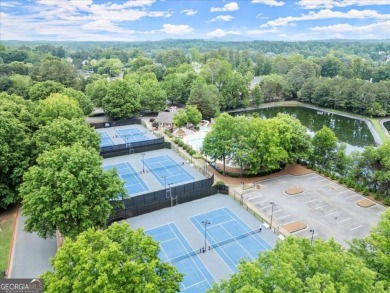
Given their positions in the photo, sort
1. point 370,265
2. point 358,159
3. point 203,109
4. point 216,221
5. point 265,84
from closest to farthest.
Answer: point 370,265
point 216,221
point 358,159
point 203,109
point 265,84

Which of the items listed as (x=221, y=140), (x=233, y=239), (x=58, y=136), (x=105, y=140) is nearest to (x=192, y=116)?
(x=105, y=140)

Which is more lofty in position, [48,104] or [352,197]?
[48,104]

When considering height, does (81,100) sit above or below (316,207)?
above

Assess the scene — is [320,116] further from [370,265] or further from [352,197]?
[370,265]

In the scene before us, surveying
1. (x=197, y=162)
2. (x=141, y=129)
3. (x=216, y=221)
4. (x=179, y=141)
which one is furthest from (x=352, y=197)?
(x=141, y=129)

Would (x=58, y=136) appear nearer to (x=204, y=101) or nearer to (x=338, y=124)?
(x=204, y=101)

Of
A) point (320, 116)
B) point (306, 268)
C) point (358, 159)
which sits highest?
point (306, 268)

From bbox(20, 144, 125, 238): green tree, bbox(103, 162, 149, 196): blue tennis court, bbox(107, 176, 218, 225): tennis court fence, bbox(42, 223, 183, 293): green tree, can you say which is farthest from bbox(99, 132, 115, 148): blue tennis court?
bbox(42, 223, 183, 293): green tree
